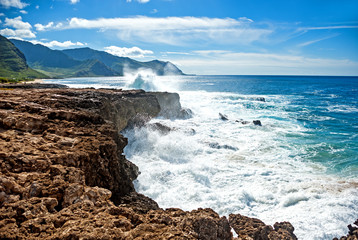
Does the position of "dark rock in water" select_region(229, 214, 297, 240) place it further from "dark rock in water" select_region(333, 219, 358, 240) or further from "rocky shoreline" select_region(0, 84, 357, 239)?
"dark rock in water" select_region(333, 219, 358, 240)

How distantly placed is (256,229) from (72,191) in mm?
5536

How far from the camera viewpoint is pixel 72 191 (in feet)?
15.7

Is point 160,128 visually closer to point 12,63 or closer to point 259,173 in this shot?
point 259,173

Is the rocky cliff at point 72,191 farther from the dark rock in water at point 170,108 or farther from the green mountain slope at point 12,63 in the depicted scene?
the green mountain slope at point 12,63

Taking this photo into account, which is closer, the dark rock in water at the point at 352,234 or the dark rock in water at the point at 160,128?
the dark rock in water at the point at 352,234

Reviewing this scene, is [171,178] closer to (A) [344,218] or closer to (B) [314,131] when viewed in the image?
(A) [344,218]

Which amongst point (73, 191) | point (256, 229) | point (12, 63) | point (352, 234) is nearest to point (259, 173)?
point (352, 234)

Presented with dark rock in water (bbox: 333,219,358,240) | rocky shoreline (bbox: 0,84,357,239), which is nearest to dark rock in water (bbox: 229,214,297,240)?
rocky shoreline (bbox: 0,84,357,239)

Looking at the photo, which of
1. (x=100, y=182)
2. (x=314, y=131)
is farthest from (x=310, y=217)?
(x=314, y=131)

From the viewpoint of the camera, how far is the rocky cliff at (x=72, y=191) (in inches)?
156

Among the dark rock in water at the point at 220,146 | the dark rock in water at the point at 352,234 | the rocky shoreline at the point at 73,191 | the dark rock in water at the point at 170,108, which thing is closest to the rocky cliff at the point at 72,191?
the rocky shoreline at the point at 73,191

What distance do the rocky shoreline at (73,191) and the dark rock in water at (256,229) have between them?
3 cm

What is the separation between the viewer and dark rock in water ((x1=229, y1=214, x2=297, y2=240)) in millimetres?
6654

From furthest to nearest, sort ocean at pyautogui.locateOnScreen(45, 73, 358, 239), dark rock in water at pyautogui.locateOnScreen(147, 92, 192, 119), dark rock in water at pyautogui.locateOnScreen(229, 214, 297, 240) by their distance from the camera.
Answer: dark rock in water at pyautogui.locateOnScreen(147, 92, 192, 119), ocean at pyautogui.locateOnScreen(45, 73, 358, 239), dark rock in water at pyautogui.locateOnScreen(229, 214, 297, 240)
